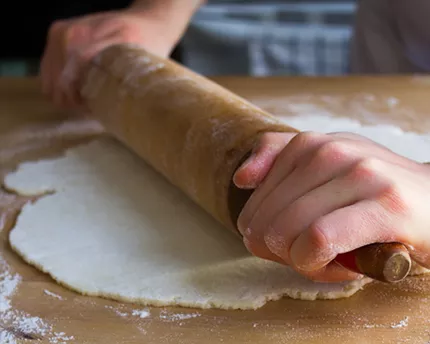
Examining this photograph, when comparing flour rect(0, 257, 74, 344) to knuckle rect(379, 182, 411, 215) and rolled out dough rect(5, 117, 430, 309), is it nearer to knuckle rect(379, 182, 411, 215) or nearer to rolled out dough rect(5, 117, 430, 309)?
rolled out dough rect(5, 117, 430, 309)

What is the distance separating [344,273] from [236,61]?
2312 millimetres

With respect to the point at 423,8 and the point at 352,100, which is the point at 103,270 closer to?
the point at 352,100

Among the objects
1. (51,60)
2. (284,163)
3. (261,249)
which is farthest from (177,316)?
(51,60)

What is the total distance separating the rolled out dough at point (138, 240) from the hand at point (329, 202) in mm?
92

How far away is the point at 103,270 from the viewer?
99 centimetres

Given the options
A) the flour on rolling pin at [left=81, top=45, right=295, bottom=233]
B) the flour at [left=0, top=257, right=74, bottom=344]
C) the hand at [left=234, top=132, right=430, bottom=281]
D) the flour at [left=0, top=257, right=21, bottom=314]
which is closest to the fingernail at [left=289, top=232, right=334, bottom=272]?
the hand at [left=234, top=132, right=430, bottom=281]

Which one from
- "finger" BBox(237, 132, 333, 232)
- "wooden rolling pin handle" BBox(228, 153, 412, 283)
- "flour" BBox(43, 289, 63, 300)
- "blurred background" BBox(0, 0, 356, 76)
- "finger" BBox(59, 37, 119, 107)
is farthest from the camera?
"blurred background" BBox(0, 0, 356, 76)

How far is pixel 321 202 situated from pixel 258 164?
13cm

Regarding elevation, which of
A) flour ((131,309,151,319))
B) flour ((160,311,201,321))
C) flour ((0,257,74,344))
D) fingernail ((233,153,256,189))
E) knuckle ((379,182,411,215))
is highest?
knuckle ((379,182,411,215))

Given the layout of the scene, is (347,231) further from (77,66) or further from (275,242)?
(77,66)

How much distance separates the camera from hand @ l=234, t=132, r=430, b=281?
742mm

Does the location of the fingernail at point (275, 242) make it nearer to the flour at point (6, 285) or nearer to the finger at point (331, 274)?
the finger at point (331, 274)

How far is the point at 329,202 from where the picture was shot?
30.2 inches

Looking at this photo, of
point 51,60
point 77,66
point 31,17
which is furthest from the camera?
point 31,17
